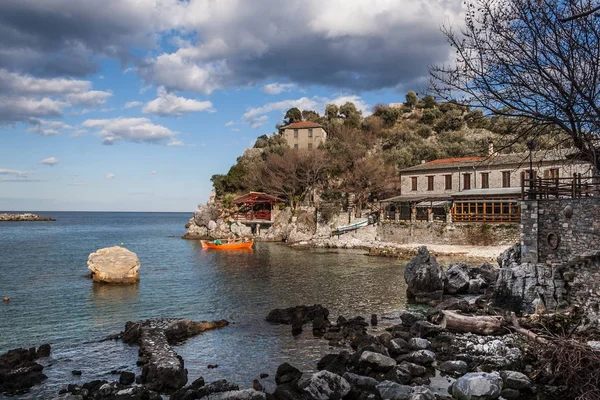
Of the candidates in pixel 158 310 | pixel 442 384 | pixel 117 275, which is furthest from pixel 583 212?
pixel 117 275

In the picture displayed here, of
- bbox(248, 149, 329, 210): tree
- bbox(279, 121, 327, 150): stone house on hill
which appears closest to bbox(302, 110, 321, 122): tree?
bbox(279, 121, 327, 150): stone house on hill

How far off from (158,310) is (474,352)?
1516 cm

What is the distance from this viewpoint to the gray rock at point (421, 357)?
1360 cm

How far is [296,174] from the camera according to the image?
66188 millimetres

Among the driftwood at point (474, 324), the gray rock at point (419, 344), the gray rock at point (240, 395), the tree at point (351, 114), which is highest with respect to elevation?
the tree at point (351, 114)

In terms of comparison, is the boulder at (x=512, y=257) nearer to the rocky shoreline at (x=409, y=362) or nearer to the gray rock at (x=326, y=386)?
the rocky shoreline at (x=409, y=362)

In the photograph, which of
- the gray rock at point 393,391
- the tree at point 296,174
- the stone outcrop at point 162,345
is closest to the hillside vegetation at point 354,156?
the tree at point 296,174

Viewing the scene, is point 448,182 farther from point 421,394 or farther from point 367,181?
point 421,394

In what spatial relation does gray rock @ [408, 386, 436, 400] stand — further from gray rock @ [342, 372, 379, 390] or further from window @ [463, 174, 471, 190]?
window @ [463, 174, 471, 190]

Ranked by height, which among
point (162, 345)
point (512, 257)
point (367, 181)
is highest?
point (367, 181)

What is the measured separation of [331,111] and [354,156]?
114ft

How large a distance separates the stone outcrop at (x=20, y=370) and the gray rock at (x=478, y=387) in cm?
1183

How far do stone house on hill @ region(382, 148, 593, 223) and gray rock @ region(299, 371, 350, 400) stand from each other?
3427 cm

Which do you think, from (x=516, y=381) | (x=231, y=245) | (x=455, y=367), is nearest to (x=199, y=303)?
(x=455, y=367)
